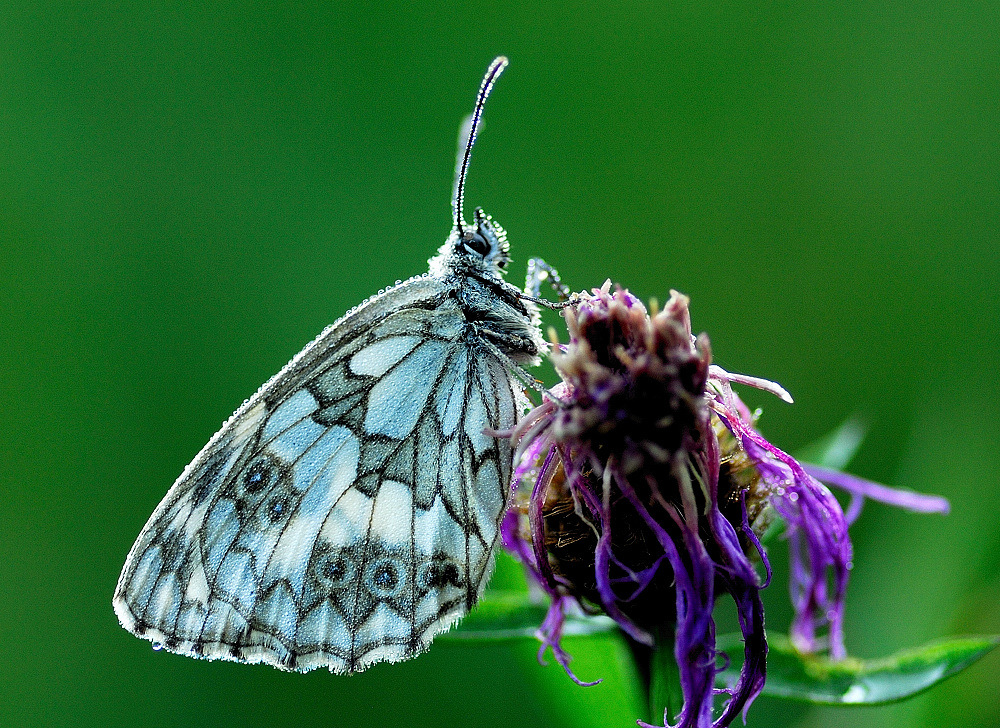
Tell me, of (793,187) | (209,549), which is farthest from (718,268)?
(209,549)

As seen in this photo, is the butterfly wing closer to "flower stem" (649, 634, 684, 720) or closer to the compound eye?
the compound eye

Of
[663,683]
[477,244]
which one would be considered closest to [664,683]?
[663,683]

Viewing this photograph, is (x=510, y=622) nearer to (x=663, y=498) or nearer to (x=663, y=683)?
(x=663, y=683)

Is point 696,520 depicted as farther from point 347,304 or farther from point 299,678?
point 347,304

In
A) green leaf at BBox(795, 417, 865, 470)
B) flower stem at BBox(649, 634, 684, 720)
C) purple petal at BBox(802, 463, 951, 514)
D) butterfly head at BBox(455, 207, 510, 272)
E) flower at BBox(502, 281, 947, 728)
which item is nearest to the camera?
flower at BBox(502, 281, 947, 728)

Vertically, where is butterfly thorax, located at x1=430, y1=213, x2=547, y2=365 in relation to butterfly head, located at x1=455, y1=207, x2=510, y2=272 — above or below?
below

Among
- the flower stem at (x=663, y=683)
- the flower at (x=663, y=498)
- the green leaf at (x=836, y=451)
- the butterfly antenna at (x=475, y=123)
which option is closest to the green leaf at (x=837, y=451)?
the green leaf at (x=836, y=451)

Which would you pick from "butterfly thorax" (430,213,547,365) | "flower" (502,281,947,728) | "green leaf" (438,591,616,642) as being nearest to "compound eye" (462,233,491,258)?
"butterfly thorax" (430,213,547,365)

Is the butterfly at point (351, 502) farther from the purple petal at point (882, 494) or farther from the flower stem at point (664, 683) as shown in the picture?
the purple petal at point (882, 494)
